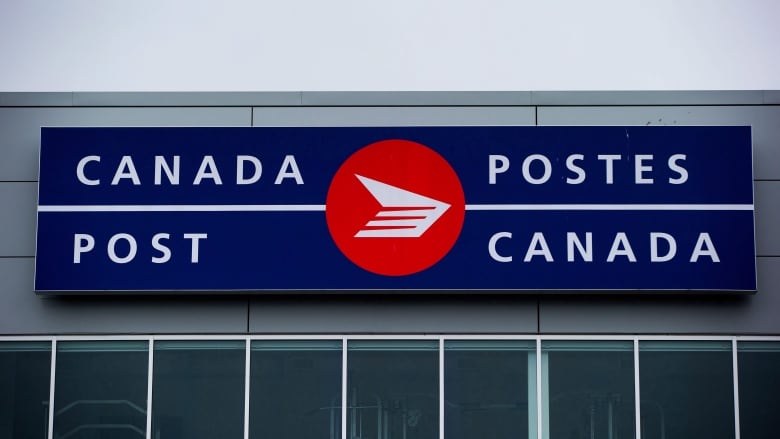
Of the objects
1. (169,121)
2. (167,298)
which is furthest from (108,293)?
(169,121)

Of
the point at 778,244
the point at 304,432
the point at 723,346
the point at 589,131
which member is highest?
the point at 589,131

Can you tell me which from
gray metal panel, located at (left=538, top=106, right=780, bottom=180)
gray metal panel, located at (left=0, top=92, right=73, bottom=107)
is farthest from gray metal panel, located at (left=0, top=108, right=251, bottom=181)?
gray metal panel, located at (left=538, top=106, right=780, bottom=180)

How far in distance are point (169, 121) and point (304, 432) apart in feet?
15.2

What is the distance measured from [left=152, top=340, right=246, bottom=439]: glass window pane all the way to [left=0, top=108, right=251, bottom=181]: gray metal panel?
3.03m

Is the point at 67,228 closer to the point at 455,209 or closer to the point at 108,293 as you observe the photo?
the point at 108,293

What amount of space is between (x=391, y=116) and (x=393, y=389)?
3.71 m

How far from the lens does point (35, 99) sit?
16.5m

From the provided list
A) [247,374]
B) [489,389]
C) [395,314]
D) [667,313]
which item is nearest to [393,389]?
[395,314]

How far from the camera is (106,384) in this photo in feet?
52.2

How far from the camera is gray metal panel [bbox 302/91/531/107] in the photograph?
16297 millimetres

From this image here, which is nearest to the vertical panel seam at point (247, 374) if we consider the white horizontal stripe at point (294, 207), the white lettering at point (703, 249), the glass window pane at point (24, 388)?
the white horizontal stripe at point (294, 207)

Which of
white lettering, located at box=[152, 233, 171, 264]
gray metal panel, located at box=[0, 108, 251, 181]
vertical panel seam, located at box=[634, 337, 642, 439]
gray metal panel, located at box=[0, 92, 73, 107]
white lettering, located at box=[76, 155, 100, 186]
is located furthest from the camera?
gray metal panel, located at box=[0, 92, 73, 107]

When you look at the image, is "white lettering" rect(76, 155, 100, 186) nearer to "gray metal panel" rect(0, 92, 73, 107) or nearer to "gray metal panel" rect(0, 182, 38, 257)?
"gray metal panel" rect(0, 182, 38, 257)

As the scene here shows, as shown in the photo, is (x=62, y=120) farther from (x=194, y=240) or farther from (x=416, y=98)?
(x=416, y=98)
